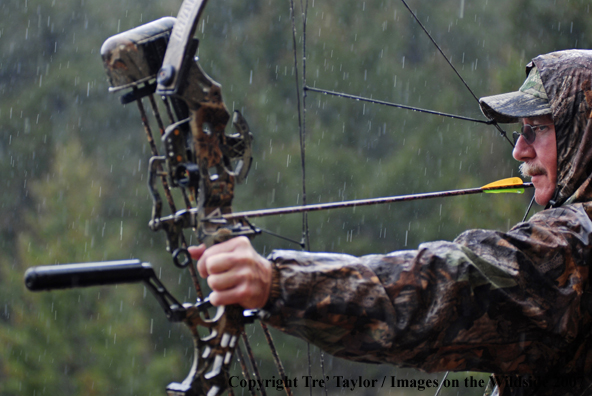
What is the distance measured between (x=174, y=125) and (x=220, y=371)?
0.52m

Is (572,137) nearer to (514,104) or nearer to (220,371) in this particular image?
(514,104)

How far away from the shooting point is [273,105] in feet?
32.2

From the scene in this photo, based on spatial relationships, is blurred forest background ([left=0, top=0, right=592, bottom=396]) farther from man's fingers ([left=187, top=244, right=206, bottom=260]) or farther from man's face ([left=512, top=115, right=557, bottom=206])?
man's fingers ([left=187, top=244, right=206, bottom=260])

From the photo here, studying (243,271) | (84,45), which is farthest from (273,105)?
(243,271)

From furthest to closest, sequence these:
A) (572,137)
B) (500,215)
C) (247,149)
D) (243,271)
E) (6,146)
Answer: (6,146), (500,215), (572,137), (247,149), (243,271)

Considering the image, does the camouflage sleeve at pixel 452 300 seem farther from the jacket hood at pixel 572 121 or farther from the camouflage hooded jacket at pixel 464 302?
the jacket hood at pixel 572 121

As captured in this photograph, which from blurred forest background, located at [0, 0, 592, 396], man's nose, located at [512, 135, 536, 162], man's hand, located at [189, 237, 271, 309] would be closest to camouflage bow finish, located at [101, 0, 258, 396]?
Result: man's hand, located at [189, 237, 271, 309]

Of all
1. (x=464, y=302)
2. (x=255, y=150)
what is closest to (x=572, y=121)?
(x=464, y=302)

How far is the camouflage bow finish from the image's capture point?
4.06ft

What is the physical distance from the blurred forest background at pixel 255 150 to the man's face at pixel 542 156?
6421 millimetres

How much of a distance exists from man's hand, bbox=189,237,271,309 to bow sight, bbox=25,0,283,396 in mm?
105

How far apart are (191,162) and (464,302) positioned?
644 millimetres

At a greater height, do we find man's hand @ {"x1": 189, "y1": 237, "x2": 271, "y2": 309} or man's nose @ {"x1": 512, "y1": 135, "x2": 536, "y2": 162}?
man's nose @ {"x1": 512, "y1": 135, "x2": 536, "y2": 162}

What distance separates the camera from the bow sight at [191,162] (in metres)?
1.23
